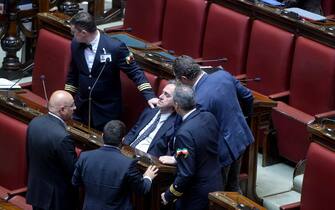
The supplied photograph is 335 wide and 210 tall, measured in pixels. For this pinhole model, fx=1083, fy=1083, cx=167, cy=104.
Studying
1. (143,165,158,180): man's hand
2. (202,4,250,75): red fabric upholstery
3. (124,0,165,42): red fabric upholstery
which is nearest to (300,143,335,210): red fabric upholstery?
(143,165,158,180): man's hand

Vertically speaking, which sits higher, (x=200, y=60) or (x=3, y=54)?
(x=200, y=60)

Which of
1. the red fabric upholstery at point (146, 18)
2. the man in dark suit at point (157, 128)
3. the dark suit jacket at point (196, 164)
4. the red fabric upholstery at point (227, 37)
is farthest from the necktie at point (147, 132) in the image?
the red fabric upholstery at point (146, 18)

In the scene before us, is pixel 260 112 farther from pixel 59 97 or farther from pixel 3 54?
pixel 3 54

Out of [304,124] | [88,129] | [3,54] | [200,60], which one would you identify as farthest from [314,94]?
[3,54]

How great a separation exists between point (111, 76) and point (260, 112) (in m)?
0.63

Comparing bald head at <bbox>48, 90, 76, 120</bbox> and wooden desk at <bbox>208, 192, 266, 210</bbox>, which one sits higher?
bald head at <bbox>48, 90, 76, 120</bbox>

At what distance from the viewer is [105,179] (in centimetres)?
372

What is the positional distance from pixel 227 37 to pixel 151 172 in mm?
1493

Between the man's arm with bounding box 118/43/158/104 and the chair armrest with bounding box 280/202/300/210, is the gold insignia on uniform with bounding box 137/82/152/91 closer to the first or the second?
the man's arm with bounding box 118/43/158/104

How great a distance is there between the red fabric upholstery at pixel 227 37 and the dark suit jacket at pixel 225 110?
1.00 meters

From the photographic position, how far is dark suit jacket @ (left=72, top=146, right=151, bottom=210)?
146 inches

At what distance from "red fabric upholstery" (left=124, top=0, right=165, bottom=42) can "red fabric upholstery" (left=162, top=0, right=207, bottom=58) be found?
0.07 meters

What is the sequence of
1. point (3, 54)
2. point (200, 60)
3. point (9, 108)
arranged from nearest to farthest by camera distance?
point (9, 108) < point (200, 60) < point (3, 54)

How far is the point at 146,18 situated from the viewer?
568 centimetres
